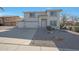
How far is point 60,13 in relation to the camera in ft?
14.7

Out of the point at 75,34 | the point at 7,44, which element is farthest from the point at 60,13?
the point at 7,44

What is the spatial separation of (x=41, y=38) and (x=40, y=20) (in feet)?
1.82

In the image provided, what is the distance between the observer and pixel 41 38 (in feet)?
15.9

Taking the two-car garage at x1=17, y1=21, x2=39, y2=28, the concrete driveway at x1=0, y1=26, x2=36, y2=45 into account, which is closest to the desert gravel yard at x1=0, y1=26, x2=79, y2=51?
the concrete driveway at x1=0, y1=26, x2=36, y2=45

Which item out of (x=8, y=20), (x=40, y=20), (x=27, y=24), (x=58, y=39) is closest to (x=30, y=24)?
(x=27, y=24)

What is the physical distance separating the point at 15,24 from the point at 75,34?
1524mm

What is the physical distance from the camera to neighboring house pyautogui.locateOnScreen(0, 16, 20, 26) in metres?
4.41

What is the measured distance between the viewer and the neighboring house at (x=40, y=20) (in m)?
4.44

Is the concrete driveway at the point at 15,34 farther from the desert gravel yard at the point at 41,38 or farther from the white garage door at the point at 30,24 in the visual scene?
the white garage door at the point at 30,24

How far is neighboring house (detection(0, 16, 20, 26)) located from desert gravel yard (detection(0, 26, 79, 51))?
9 centimetres

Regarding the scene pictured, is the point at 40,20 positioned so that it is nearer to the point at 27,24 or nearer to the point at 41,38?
the point at 27,24

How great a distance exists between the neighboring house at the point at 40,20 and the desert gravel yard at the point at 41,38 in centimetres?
15

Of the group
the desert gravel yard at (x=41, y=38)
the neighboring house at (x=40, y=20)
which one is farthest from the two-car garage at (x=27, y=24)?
the desert gravel yard at (x=41, y=38)
